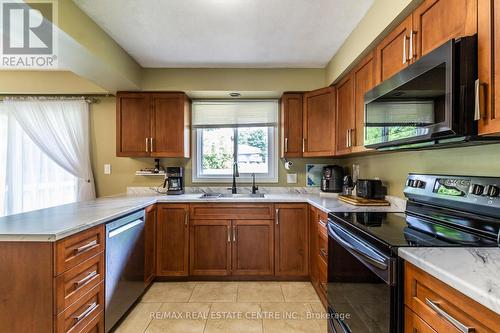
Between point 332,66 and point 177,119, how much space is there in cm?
179

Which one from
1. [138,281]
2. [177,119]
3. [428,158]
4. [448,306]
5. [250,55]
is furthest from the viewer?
[177,119]

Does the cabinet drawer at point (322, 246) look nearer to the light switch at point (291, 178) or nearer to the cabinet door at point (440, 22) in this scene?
the light switch at point (291, 178)

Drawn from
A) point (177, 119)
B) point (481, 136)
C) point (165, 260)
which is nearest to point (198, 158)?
point (177, 119)

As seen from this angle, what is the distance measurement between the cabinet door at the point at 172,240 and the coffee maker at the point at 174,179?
41cm

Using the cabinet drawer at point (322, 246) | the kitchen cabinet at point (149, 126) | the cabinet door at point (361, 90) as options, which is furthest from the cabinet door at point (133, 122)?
the cabinet door at point (361, 90)

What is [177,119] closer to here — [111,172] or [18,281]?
[111,172]

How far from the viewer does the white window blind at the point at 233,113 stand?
10.7 feet

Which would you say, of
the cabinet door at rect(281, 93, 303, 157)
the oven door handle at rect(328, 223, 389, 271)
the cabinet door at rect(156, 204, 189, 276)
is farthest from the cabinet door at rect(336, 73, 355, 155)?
the cabinet door at rect(156, 204, 189, 276)

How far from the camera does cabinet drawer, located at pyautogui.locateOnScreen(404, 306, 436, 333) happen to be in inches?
33.5

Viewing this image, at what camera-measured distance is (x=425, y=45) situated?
4.41 ft

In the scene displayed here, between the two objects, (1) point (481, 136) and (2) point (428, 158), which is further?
(2) point (428, 158)

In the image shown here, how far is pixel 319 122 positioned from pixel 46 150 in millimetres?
3278

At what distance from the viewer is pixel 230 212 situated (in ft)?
8.70

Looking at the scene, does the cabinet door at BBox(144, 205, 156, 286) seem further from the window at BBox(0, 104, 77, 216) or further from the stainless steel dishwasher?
the window at BBox(0, 104, 77, 216)
